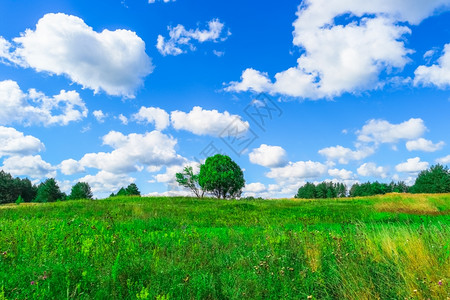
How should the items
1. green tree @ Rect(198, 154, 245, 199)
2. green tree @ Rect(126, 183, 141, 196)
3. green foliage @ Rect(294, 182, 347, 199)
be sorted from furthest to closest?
1. green foliage @ Rect(294, 182, 347, 199)
2. green tree @ Rect(126, 183, 141, 196)
3. green tree @ Rect(198, 154, 245, 199)

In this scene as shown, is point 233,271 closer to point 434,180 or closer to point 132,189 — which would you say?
point 132,189

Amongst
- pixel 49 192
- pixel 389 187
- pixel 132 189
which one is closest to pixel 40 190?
pixel 49 192

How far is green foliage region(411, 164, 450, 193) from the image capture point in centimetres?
8356

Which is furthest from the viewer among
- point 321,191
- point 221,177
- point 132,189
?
point 321,191

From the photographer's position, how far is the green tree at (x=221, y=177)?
54.4m

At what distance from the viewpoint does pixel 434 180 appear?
86.9m

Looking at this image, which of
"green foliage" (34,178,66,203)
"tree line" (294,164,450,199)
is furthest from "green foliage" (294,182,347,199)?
"green foliage" (34,178,66,203)

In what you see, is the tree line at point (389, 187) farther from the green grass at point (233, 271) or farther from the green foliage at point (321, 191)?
the green grass at point (233, 271)

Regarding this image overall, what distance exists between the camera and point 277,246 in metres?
7.02

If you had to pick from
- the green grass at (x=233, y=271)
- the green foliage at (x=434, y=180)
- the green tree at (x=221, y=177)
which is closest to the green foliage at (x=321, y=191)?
the green foliage at (x=434, y=180)

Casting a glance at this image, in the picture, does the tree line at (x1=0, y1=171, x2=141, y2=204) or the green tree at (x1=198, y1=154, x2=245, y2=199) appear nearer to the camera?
the green tree at (x1=198, y1=154, x2=245, y2=199)

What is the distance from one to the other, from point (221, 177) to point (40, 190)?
69151 millimetres

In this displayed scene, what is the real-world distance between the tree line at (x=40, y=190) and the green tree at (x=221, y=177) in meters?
34.6

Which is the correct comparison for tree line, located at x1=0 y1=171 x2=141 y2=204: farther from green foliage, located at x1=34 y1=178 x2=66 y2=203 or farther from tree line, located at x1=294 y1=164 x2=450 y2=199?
tree line, located at x1=294 y1=164 x2=450 y2=199
